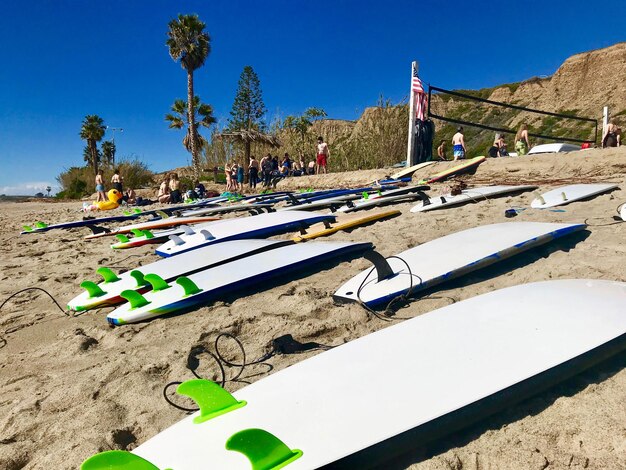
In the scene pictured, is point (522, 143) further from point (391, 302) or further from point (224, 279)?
point (224, 279)

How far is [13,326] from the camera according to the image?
8.25ft

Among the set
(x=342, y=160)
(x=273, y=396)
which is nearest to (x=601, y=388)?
(x=273, y=396)

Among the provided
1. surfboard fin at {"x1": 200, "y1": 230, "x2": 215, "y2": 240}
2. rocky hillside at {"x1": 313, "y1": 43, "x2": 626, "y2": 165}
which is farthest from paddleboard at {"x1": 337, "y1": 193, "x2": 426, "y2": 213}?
rocky hillside at {"x1": 313, "y1": 43, "x2": 626, "y2": 165}

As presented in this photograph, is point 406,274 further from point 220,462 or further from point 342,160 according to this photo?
point 342,160

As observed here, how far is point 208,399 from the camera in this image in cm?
129

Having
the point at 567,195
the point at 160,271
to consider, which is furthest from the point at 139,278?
the point at 567,195

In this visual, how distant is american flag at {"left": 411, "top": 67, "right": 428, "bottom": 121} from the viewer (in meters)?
9.26

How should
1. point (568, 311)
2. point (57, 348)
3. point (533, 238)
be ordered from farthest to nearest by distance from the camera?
point (533, 238), point (57, 348), point (568, 311)

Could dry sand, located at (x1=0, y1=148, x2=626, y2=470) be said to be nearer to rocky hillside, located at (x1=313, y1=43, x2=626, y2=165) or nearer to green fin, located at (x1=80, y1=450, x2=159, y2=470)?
green fin, located at (x1=80, y1=450, x2=159, y2=470)

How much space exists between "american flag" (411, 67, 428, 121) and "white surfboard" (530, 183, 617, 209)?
5553mm

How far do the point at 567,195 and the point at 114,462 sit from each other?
15.3 feet

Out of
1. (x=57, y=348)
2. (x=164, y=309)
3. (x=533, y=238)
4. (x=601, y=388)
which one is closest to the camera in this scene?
(x=601, y=388)

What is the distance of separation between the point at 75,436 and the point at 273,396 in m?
0.71

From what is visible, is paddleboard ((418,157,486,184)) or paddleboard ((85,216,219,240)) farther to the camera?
paddleboard ((418,157,486,184))
